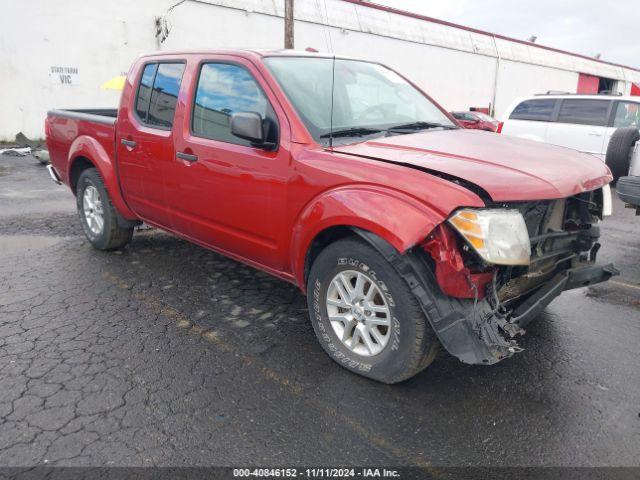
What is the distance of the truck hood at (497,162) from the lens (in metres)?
2.64

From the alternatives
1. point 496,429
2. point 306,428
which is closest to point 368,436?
point 306,428

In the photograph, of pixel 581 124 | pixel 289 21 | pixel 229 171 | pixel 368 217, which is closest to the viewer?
pixel 368 217

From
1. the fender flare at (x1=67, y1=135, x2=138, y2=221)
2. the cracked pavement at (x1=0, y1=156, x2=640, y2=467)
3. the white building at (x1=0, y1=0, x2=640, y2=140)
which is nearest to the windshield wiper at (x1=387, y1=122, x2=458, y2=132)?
the cracked pavement at (x1=0, y1=156, x2=640, y2=467)

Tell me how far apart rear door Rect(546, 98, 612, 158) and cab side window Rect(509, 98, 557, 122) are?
18 centimetres

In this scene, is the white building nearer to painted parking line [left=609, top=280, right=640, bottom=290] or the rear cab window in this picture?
the rear cab window

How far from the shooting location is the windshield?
335 centimetres

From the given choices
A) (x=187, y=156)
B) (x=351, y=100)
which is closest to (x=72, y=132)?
(x=187, y=156)

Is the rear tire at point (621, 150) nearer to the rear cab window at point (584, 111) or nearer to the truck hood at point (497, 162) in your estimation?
the rear cab window at point (584, 111)

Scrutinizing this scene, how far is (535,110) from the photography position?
1035cm

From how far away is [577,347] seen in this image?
3512mm

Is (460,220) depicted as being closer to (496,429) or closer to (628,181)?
(496,429)

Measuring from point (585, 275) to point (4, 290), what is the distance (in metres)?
4.41

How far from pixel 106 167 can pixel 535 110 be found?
337 inches

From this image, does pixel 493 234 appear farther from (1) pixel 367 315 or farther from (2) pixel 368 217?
(1) pixel 367 315
